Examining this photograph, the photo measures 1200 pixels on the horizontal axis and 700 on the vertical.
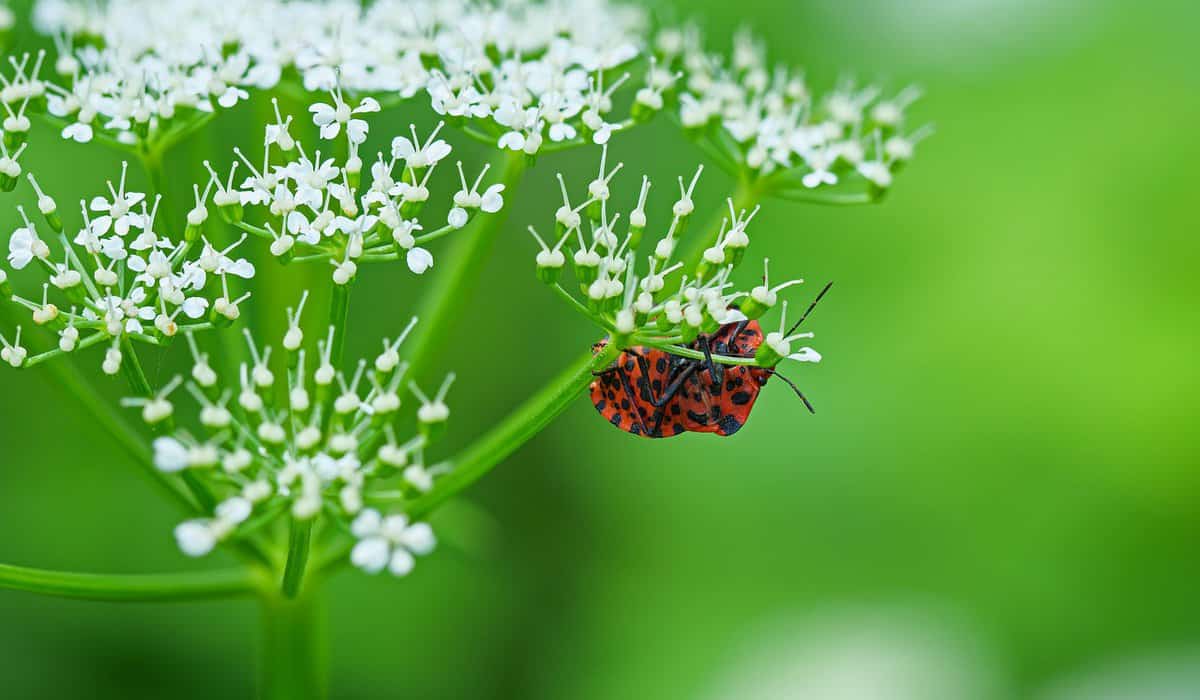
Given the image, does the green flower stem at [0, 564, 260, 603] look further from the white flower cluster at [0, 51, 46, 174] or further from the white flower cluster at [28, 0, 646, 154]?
the white flower cluster at [28, 0, 646, 154]

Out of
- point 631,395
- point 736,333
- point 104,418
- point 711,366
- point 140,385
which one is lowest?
point 104,418

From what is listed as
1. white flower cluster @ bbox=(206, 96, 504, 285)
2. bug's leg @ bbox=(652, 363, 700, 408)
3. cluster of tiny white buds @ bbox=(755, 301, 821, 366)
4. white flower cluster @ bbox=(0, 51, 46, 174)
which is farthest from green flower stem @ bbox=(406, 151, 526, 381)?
white flower cluster @ bbox=(0, 51, 46, 174)

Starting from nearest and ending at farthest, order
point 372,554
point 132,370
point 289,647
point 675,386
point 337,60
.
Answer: point 372,554 → point 132,370 → point 675,386 → point 289,647 → point 337,60

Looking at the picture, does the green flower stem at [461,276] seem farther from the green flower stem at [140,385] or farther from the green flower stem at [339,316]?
the green flower stem at [140,385]

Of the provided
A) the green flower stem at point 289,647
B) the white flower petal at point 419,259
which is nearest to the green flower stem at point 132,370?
the white flower petal at point 419,259

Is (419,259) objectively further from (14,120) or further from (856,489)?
(856,489)

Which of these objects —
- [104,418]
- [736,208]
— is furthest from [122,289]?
[736,208]
